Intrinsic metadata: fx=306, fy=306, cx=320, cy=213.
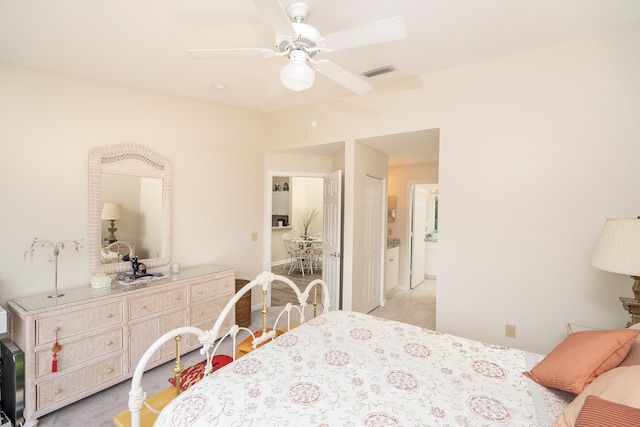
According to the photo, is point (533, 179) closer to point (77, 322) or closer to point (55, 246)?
point (77, 322)

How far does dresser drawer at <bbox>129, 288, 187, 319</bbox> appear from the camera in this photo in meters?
2.60

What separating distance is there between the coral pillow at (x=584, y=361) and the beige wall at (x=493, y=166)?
4.04 ft

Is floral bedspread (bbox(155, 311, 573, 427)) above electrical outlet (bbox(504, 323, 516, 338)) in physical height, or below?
above

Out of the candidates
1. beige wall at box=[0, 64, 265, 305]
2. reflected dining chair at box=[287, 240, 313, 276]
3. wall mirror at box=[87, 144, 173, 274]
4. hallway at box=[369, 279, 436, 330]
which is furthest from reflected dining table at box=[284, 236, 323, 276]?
wall mirror at box=[87, 144, 173, 274]

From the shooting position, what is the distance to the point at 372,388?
4.38ft

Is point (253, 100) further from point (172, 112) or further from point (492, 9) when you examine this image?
point (492, 9)

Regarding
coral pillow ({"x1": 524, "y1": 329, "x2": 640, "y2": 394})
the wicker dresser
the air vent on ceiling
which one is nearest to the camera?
coral pillow ({"x1": 524, "y1": 329, "x2": 640, "y2": 394})

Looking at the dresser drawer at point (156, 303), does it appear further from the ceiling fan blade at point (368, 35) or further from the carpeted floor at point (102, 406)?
the ceiling fan blade at point (368, 35)

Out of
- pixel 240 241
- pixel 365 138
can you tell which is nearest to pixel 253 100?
pixel 365 138

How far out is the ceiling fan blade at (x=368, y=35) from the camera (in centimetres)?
139

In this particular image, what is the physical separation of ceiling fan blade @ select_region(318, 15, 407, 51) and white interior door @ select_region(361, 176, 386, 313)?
2.51 m

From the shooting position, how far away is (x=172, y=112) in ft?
Answer: 11.1

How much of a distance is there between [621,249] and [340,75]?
1.92 meters

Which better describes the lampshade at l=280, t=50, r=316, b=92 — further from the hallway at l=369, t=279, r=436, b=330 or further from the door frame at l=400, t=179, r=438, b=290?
the door frame at l=400, t=179, r=438, b=290
